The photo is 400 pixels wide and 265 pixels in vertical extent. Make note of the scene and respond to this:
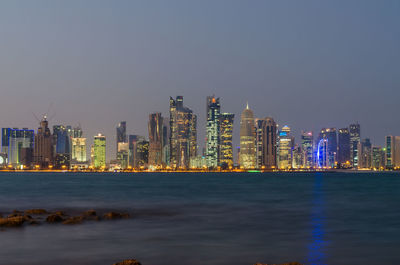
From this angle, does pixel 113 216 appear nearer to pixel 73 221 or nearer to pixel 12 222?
pixel 73 221

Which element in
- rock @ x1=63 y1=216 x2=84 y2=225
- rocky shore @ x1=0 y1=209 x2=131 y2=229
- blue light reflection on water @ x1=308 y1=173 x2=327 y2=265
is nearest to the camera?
blue light reflection on water @ x1=308 y1=173 x2=327 y2=265

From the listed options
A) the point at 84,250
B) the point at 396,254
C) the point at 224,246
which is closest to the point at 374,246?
the point at 396,254

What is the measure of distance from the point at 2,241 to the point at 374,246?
81.8 ft

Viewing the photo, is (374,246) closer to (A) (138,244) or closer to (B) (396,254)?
(B) (396,254)

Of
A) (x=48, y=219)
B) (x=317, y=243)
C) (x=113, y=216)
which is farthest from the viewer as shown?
(x=113, y=216)

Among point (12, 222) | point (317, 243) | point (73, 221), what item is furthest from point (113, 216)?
point (317, 243)

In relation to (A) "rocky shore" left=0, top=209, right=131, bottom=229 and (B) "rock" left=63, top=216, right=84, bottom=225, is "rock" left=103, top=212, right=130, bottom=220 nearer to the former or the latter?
(A) "rocky shore" left=0, top=209, right=131, bottom=229

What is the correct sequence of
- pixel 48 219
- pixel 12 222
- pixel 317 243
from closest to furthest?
pixel 317 243 < pixel 12 222 < pixel 48 219

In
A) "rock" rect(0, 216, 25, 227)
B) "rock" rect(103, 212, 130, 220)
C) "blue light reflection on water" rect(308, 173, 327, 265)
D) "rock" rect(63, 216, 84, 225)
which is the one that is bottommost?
"blue light reflection on water" rect(308, 173, 327, 265)

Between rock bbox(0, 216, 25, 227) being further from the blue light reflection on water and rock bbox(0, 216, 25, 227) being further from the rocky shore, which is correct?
the blue light reflection on water

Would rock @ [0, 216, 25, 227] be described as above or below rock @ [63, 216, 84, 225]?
above

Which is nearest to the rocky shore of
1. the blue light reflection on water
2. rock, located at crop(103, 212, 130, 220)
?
rock, located at crop(103, 212, 130, 220)

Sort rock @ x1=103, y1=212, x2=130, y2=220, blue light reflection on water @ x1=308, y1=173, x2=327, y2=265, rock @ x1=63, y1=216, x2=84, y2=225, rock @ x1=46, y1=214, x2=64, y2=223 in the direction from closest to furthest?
blue light reflection on water @ x1=308, y1=173, x2=327, y2=265
rock @ x1=63, y1=216, x2=84, y2=225
rock @ x1=46, y1=214, x2=64, y2=223
rock @ x1=103, y1=212, x2=130, y2=220

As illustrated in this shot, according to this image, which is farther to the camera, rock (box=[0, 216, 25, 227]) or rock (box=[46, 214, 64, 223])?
rock (box=[46, 214, 64, 223])
